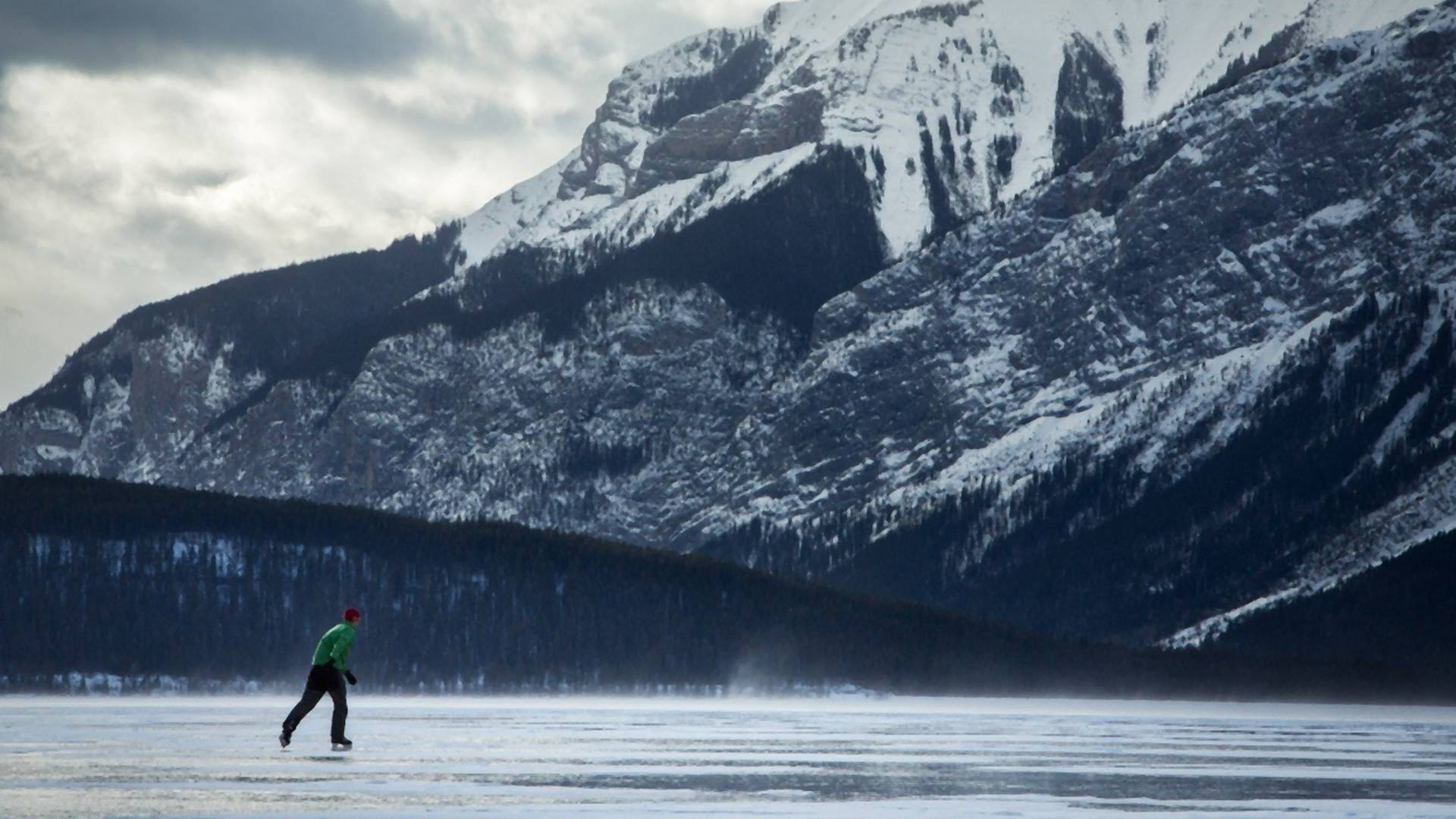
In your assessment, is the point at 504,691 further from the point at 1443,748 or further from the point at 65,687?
the point at 1443,748

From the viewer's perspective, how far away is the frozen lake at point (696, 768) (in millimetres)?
47625

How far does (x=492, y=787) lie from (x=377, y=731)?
90.5 ft

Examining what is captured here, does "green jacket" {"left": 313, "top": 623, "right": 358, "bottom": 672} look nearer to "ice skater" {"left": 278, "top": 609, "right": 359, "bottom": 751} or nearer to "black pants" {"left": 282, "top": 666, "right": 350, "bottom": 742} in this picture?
"ice skater" {"left": 278, "top": 609, "right": 359, "bottom": 751}

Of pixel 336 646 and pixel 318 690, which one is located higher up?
pixel 336 646

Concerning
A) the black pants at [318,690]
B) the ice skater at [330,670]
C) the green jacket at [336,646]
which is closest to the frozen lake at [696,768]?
the black pants at [318,690]

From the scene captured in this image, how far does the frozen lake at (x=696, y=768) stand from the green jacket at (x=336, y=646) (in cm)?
245

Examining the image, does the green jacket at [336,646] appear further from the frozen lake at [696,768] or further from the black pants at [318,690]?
the frozen lake at [696,768]

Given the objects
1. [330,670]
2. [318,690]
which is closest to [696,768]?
[330,670]

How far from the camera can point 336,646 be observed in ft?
187

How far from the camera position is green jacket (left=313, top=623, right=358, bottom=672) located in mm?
56750

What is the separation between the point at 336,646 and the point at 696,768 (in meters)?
9.77

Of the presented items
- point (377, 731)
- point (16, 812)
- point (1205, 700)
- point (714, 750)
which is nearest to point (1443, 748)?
point (714, 750)

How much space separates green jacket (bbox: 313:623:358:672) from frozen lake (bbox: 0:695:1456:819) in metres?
2.45

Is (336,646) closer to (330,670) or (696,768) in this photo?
(330,670)
